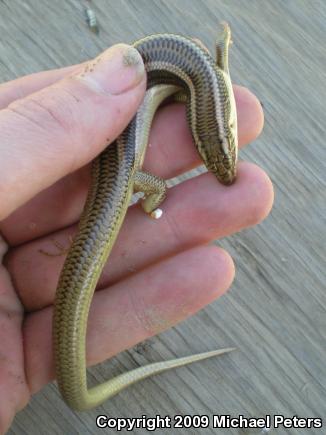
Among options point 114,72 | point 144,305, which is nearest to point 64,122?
point 114,72

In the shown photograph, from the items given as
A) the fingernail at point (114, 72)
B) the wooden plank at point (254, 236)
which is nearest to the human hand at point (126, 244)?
the fingernail at point (114, 72)

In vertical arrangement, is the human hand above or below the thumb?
below

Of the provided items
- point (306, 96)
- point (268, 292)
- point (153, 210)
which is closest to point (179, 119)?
point (153, 210)

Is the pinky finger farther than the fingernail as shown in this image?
Yes
